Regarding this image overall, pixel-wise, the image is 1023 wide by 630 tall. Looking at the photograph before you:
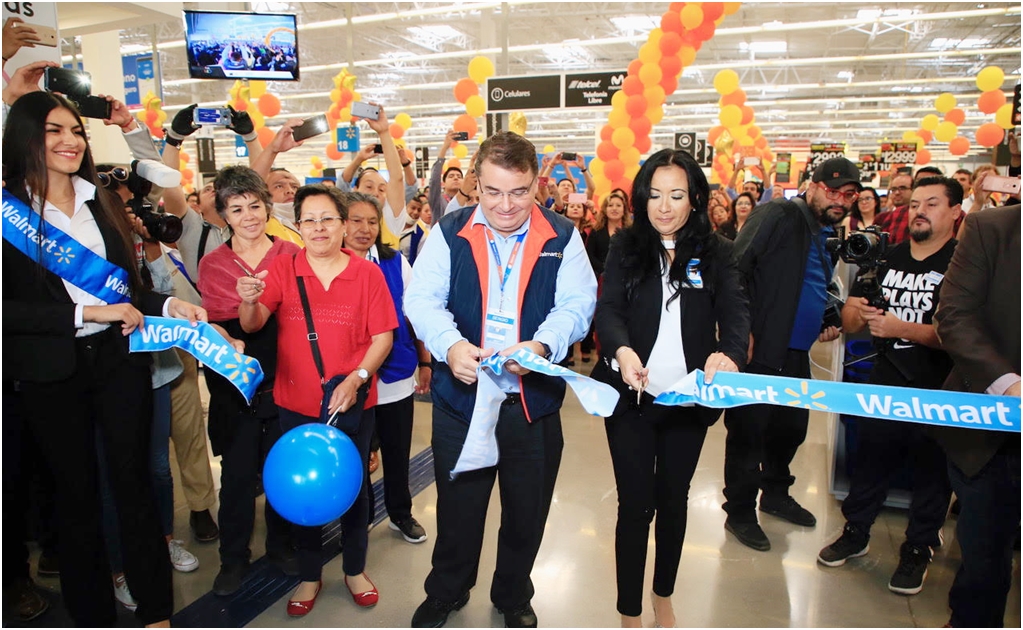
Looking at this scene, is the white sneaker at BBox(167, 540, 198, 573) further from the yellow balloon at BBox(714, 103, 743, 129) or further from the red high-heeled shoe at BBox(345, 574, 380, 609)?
the yellow balloon at BBox(714, 103, 743, 129)

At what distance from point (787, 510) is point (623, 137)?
16.6ft

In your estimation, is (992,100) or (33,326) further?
(992,100)

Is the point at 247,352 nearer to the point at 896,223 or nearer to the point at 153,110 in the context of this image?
the point at 896,223

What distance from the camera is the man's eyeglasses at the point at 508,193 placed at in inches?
75.0

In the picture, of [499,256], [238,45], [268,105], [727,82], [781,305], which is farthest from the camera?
[727,82]

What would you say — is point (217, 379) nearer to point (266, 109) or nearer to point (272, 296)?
point (272, 296)

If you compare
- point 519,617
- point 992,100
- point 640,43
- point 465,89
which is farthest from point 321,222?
point 640,43

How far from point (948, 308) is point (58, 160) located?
2.74 metres

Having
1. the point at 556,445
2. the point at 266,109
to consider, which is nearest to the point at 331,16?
the point at 266,109

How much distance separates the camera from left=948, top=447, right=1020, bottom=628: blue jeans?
192 cm

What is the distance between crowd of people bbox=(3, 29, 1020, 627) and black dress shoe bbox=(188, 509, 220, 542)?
240 millimetres

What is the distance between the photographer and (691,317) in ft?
6.74

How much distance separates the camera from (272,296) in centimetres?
228

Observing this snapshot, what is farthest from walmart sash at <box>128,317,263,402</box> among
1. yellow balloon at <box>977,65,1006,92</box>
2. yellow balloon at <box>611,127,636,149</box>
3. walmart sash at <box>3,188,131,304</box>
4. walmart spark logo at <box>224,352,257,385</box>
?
yellow balloon at <box>977,65,1006,92</box>
